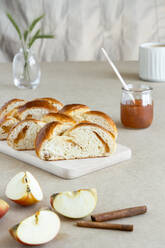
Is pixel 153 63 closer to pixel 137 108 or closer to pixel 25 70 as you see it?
pixel 25 70

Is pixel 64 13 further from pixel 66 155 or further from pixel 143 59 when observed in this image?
pixel 66 155

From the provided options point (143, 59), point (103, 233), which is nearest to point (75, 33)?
point (143, 59)

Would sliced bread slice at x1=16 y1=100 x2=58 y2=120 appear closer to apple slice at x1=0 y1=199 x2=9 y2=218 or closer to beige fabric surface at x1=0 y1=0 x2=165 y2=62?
apple slice at x1=0 y1=199 x2=9 y2=218

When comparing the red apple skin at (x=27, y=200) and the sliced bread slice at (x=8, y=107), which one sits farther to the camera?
the sliced bread slice at (x=8, y=107)

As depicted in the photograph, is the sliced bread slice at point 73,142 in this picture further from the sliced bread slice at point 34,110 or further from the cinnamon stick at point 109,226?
the cinnamon stick at point 109,226

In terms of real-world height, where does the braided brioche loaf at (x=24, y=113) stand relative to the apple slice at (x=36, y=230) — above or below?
above

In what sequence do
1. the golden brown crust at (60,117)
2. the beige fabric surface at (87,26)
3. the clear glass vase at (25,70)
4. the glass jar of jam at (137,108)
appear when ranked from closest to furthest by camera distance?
1. the golden brown crust at (60,117)
2. the glass jar of jam at (137,108)
3. the clear glass vase at (25,70)
4. the beige fabric surface at (87,26)

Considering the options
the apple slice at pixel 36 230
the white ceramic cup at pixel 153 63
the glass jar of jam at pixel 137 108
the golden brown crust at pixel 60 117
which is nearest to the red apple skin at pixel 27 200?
the apple slice at pixel 36 230

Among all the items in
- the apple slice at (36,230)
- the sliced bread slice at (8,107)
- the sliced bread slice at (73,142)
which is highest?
the sliced bread slice at (8,107)
